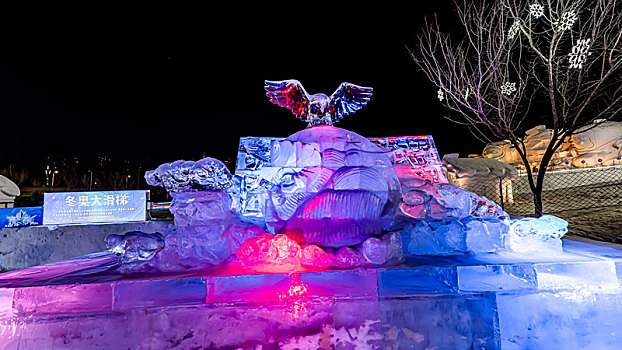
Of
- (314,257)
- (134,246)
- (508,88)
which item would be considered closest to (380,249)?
(314,257)

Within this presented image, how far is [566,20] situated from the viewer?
6.95m

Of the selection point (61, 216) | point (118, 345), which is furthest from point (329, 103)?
point (61, 216)

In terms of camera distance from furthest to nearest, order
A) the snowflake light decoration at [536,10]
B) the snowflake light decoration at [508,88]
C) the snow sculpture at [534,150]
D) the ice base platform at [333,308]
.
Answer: the snow sculpture at [534,150], the snowflake light decoration at [508,88], the snowflake light decoration at [536,10], the ice base platform at [333,308]

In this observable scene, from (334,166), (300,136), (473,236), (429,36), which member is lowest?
(473,236)

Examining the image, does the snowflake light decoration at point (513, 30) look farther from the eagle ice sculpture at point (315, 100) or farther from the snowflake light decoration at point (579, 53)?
the eagle ice sculpture at point (315, 100)

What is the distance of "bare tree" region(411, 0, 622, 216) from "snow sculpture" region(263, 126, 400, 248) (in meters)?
5.57

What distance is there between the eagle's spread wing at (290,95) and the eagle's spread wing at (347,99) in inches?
12.5

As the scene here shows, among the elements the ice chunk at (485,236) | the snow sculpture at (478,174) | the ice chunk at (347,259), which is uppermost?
the snow sculpture at (478,174)

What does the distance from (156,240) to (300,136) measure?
5.46 ft

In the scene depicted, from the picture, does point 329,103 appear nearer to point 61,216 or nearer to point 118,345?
point 118,345

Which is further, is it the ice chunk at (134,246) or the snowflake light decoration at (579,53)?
the snowflake light decoration at (579,53)

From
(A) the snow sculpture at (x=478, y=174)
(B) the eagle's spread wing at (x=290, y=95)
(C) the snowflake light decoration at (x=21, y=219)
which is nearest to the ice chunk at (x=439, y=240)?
(B) the eagle's spread wing at (x=290, y=95)

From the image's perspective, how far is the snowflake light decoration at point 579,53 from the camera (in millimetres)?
6957

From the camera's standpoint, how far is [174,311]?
206cm
